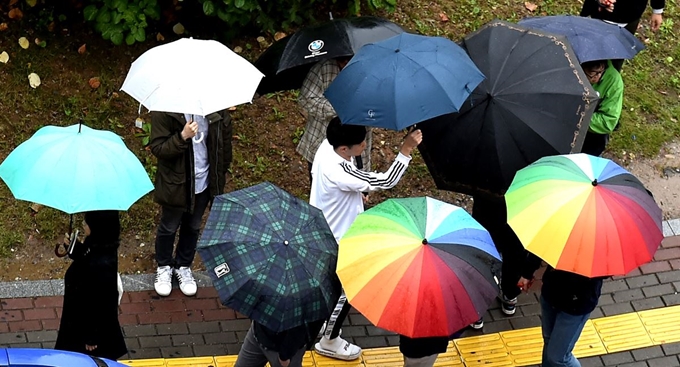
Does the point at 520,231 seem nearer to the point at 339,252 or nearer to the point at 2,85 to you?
the point at 339,252

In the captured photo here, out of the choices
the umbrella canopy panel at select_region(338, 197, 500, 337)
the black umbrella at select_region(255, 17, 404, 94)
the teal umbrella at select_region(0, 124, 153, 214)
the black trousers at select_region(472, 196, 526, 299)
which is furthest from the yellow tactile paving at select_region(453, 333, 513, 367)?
the teal umbrella at select_region(0, 124, 153, 214)

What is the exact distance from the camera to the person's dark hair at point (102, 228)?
17.9 feet

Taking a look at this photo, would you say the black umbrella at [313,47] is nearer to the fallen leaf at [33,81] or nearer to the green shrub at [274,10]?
the green shrub at [274,10]

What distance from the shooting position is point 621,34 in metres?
7.09

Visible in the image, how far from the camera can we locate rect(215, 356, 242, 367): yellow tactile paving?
6.76 metres

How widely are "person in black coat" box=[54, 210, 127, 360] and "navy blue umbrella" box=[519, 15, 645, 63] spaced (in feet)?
11.3

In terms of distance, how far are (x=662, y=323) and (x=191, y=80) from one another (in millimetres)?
4156

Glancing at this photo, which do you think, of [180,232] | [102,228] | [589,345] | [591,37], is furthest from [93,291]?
[591,37]

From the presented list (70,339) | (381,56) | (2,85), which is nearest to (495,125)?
(381,56)

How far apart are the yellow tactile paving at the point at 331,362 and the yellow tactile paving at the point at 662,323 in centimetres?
231

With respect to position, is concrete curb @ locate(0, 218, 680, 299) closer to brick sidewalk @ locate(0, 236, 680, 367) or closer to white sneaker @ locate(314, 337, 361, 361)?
brick sidewalk @ locate(0, 236, 680, 367)

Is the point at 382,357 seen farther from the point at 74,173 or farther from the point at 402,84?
the point at 74,173

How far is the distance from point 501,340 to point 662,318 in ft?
4.41

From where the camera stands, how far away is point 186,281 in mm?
7227
